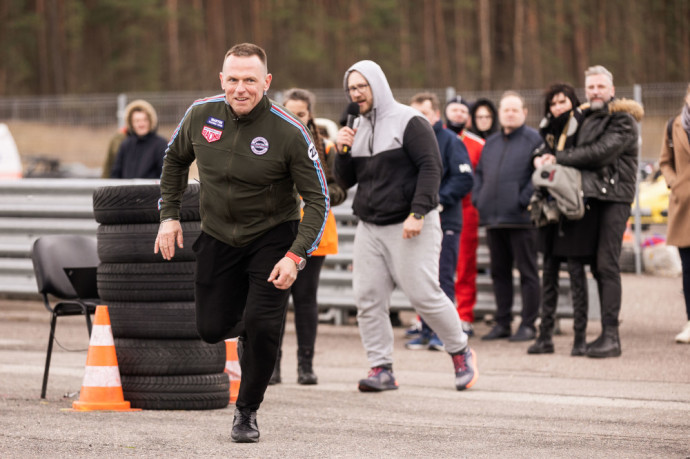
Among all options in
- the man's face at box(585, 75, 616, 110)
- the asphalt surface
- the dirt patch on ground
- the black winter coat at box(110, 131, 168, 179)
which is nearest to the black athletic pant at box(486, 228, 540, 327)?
the asphalt surface

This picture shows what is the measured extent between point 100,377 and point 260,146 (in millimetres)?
1903

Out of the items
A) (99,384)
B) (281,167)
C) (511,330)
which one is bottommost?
(511,330)

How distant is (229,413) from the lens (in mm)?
6598

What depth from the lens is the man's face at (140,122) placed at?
1182 cm

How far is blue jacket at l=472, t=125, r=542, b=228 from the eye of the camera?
10281 millimetres

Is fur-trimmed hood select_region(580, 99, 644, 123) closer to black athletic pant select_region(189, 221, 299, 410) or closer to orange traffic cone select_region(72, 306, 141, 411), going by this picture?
black athletic pant select_region(189, 221, 299, 410)

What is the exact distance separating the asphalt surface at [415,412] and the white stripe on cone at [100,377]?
0.68 ft

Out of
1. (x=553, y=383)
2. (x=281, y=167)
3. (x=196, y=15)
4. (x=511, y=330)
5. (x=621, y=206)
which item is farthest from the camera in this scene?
(x=196, y=15)

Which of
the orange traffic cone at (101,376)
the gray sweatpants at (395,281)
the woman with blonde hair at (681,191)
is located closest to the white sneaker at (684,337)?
the woman with blonde hair at (681,191)

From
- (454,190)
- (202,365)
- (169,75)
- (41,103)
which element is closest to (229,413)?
(202,365)

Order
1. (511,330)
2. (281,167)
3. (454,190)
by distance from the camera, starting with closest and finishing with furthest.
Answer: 1. (281,167)
2. (454,190)
3. (511,330)

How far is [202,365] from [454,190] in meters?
3.96

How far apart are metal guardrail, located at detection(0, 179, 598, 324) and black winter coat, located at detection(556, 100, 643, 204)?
2.47 meters

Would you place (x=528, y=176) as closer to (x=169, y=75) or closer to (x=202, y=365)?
(x=202, y=365)
